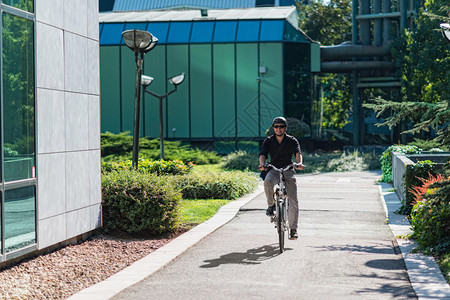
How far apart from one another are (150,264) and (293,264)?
177cm

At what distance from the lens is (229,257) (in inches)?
357

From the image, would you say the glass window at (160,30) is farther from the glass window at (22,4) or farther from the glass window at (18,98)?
the glass window at (18,98)

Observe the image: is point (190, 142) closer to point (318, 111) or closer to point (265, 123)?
point (265, 123)

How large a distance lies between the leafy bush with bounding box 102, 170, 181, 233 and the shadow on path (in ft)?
6.12

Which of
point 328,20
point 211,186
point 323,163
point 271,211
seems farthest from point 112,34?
point 271,211

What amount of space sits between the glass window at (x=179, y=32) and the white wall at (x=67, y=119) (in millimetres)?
27042

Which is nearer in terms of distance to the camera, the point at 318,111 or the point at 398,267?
the point at 398,267

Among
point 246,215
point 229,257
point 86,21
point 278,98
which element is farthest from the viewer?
point 278,98

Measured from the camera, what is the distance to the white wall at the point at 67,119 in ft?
28.9

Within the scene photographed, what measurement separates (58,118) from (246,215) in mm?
5524

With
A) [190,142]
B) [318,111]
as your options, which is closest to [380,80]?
[318,111]

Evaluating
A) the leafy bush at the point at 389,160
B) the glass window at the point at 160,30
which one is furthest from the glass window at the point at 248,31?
the leafy bush at the point at 389,160

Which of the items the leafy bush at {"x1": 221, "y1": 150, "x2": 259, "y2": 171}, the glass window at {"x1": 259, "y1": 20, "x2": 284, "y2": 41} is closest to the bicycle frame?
the leafy bush at {"x1": 221, "y1": 150, "x2": 259, "y2": 171}

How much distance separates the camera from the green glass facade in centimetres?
784
